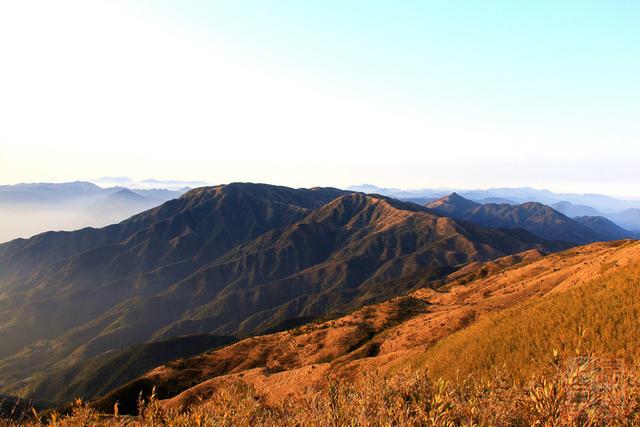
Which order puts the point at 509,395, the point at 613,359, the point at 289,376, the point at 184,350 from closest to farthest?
1. the point at 509,395
2. the point at 613,359
3. the point at 289,376
4. the point at 184,350

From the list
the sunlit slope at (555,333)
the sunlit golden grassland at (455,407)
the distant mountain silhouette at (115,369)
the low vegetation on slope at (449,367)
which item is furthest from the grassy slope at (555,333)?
the distant mountain silhouette at (115,369)

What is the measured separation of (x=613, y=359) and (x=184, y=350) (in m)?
186

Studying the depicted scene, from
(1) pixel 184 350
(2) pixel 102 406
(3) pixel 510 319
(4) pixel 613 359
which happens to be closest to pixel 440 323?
(3) pixel 510 319

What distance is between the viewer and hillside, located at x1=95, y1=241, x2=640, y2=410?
24.0 meters

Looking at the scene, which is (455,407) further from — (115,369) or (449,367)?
(115,369)

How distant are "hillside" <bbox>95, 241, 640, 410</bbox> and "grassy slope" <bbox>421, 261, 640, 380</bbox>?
9 cm

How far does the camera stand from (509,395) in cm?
1041

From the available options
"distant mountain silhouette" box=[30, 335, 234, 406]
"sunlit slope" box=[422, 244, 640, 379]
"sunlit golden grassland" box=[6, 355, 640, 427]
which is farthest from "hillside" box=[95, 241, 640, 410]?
"distant mountain silhouette" box=[30, 335, 234, 406]

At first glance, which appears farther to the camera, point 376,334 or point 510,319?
point 376,334

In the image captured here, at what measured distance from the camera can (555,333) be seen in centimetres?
2436

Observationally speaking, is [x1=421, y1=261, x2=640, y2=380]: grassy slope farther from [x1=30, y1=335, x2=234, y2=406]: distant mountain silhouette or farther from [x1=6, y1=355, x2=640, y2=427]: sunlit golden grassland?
[x1=30, y1=335, x2=234, y2=406]: distant mountain silhouette

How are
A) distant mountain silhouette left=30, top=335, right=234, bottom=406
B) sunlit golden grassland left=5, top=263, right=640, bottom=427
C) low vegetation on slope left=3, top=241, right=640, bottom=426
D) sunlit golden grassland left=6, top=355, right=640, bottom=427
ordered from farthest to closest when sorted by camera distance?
1. distant mountain silhouette left=30, top=335, right=234, bottom=406
2. low vegetation on slope left=3, top=241, right=640, bottom=426
3. sunlit golden grassland left=5, top=263, right=640, bottom=427
4. sunlit golden grassland left=6, top=355, right=640, bottom=427

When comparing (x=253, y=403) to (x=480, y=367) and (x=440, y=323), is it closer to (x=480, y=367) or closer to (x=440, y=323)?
(x=480, y=367)

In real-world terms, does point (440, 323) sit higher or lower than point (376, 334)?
higher
